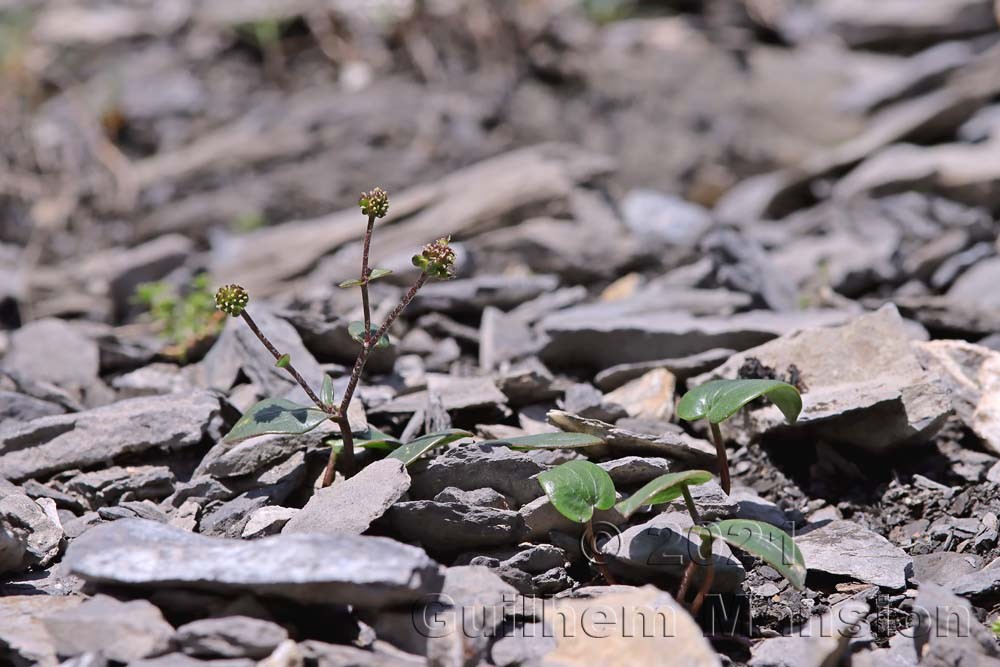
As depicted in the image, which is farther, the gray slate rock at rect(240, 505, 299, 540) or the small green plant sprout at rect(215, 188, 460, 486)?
the gray slate rock at rect(240, 505, 299, 540)

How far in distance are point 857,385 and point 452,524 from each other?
1.36m

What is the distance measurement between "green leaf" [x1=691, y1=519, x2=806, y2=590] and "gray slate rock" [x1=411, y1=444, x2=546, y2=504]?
529mm

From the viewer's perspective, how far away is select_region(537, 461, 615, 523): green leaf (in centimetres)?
196

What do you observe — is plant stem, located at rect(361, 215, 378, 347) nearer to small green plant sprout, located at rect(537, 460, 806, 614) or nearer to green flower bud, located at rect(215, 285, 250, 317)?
green flower bud, located at rect(215, 285, 250, 317)

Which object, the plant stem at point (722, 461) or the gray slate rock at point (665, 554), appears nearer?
the gray slate rock at point (665, 554)

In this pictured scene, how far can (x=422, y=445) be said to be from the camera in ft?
7.43

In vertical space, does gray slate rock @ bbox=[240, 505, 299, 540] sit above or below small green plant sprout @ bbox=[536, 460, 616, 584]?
below

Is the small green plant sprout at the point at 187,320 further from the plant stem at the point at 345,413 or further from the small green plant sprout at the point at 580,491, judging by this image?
the small green plant sprout at the point at 580,491

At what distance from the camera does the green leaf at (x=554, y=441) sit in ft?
7.31

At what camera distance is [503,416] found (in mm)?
2850

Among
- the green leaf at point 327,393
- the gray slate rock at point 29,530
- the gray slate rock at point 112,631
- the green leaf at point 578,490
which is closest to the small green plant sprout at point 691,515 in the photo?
the green leaf at point 578,490

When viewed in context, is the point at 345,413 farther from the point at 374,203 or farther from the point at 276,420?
the point at 374,203

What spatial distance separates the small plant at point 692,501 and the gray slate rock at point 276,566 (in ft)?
1.27

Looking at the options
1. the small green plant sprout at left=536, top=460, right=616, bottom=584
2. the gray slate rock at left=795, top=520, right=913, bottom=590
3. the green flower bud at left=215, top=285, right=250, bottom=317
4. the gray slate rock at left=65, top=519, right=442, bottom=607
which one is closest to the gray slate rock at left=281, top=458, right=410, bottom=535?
the gray slate rock at left=65, top=519, right=442, bottom=607
